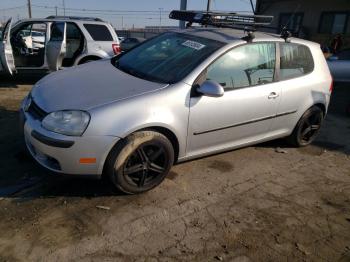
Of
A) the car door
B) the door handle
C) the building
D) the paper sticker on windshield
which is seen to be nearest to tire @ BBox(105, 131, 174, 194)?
the car door

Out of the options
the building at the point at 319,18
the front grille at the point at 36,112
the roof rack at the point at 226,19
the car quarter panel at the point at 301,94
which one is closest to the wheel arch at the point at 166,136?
the front grille at the point at 36,112

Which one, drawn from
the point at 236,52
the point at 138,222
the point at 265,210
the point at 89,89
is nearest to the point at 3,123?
the point at 89,89

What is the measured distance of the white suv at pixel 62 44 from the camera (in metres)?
8.06

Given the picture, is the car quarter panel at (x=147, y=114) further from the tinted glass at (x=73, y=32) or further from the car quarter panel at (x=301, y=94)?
the tinted glass at (x=73, y=32)

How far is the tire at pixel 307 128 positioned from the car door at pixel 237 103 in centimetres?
73

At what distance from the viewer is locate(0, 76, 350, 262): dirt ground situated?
296 centimetres

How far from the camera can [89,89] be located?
364 cm

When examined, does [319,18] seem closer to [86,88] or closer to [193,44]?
[193,44]

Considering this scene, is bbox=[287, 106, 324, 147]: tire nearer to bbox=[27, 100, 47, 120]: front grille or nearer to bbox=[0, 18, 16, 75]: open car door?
bbox=[27, 100, 47, 120]: front grille

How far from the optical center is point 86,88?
144 inches

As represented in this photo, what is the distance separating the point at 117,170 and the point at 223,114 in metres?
1.33

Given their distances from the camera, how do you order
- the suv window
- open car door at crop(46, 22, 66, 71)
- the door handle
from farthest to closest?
open car door at crop(46, 22, 66, 71) < the door handle < the suv window

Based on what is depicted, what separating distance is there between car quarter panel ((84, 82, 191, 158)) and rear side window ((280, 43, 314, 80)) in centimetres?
159

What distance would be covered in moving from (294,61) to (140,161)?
2523 mm
